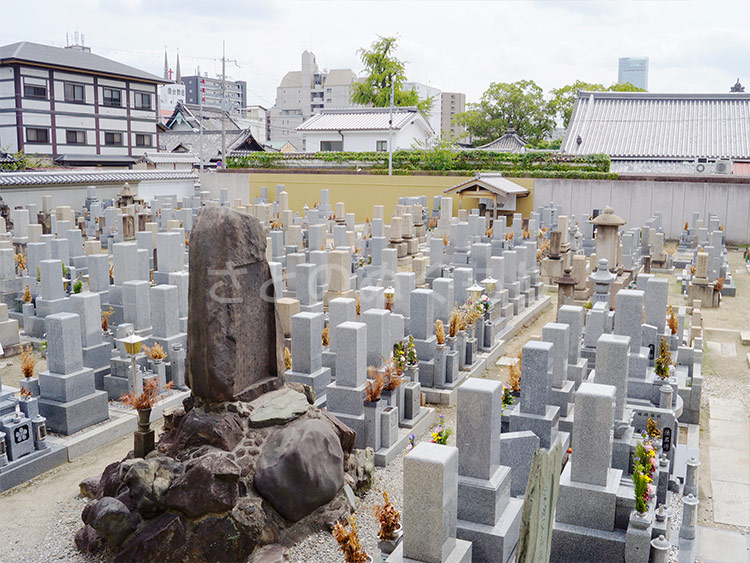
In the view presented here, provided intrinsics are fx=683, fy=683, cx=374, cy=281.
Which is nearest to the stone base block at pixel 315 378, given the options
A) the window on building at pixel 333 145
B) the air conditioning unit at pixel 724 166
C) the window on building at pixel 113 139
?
the air conditioning unit at pixel 724 166

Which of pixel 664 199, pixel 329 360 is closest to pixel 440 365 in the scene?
pixel 329 360

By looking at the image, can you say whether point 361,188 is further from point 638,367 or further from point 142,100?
point 638,367

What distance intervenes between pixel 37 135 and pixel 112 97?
4902mm

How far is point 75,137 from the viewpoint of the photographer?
34812 mm

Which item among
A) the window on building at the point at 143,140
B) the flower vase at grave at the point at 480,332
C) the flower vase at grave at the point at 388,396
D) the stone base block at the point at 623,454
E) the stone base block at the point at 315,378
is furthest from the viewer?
the window on building at the point at 143,140

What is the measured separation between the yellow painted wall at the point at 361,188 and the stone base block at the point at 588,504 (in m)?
20.4

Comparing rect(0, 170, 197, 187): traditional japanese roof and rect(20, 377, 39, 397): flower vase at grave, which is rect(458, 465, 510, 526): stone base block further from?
rect(0, 170, 197, 187): traditional japanese roof

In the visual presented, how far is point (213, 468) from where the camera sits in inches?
215

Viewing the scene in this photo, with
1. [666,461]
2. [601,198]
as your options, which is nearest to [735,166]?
[601,198]

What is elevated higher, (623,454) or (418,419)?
(623,454)

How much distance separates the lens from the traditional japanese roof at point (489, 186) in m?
23.2

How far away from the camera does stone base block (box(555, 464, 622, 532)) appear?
5.46m

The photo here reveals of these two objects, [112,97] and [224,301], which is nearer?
[224,301]

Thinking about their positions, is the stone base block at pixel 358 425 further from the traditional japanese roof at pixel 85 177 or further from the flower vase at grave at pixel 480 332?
the traditional japanese roof at pixel 85 177
